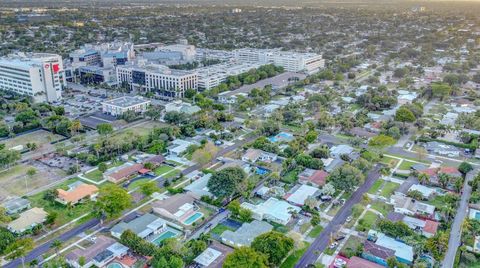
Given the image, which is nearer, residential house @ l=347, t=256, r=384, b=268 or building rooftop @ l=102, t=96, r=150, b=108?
residential house @ l=347, t=256, r=384, b=268

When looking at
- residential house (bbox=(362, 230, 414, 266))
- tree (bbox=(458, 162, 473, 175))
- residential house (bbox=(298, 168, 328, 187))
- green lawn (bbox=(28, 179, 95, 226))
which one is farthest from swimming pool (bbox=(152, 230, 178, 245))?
tree (bbox=(458, 162, 473, 175))

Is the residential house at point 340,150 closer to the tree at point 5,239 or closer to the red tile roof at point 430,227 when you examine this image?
the red tile roof at point 430,227

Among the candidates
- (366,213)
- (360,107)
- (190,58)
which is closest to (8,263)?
(366,213)

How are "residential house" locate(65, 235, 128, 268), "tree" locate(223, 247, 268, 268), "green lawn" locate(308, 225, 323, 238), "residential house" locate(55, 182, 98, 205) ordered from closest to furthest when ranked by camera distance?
"tree" locate(223, 247, 268, 268)
"residential house" locate(65, 235, 128, 268)
"green lawn" locate(308, 225, 323, 238)
"residential house" locate(55, 182, 98, 205)

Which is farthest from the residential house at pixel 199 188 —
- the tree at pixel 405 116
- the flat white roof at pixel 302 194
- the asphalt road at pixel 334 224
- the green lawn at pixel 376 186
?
the tree at pixel 405 116

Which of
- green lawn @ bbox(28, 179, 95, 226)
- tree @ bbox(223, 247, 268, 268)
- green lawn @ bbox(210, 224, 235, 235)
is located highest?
tree @ bbox(223, 247, 268, 268)

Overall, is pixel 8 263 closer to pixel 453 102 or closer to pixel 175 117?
pixel 175 117

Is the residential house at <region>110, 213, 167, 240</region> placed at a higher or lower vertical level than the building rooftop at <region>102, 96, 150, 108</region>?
lower

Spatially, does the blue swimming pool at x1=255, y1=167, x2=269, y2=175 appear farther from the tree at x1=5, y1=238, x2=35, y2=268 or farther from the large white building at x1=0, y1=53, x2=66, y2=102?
the large white building at x1=0, y1=53, x2=66, y2=102
